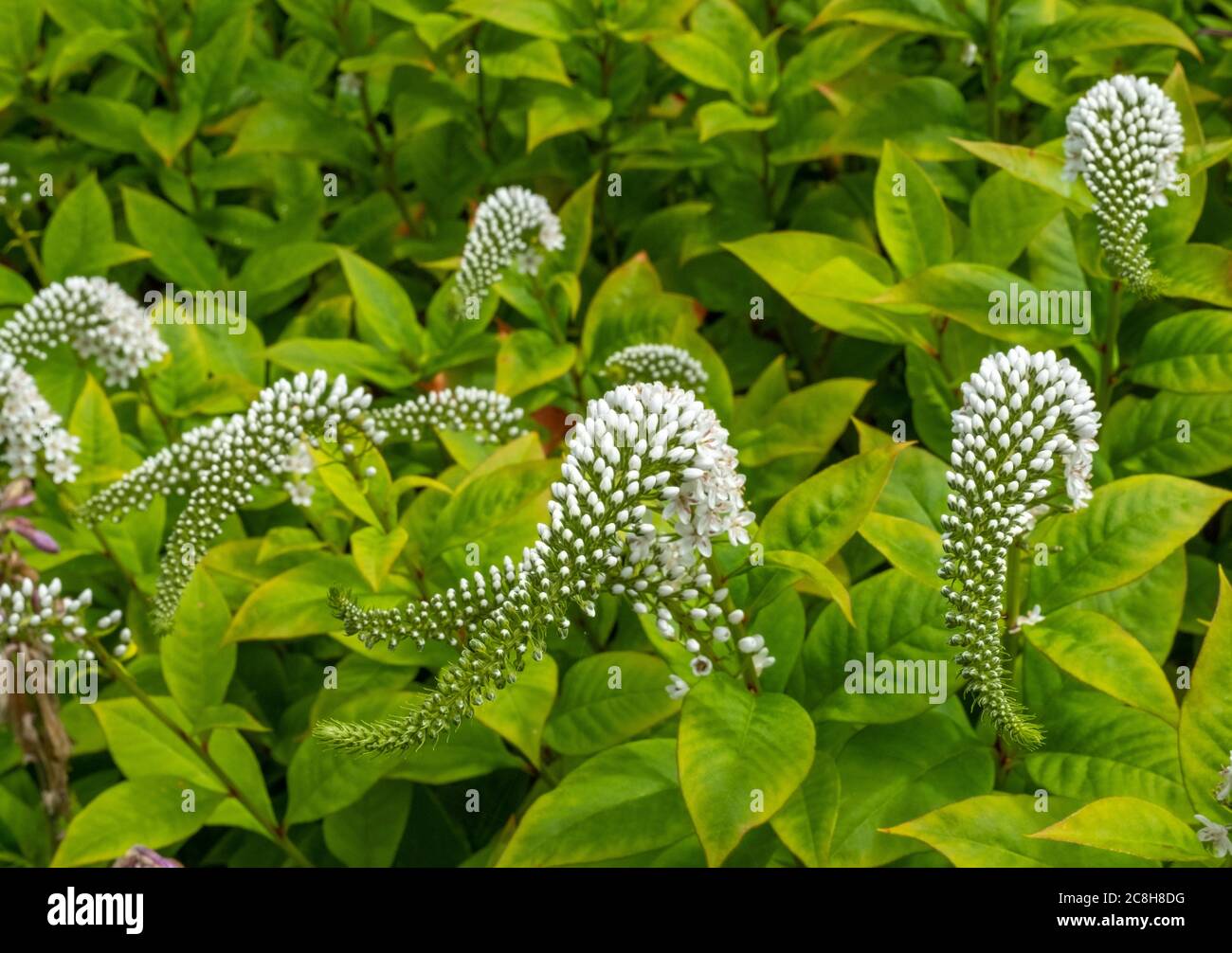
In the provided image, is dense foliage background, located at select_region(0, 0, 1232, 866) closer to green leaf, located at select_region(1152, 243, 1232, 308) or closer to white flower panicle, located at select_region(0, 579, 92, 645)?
green leaf, located at select_region(1152, 243, 1232, 308)

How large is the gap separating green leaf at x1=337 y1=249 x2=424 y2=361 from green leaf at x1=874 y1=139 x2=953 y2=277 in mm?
1071

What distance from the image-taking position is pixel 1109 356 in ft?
7.43

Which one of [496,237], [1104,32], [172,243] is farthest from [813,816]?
[172,243]

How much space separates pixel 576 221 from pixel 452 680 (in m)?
1.70

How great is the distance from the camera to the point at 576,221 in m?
2.89

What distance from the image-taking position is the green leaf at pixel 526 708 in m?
1.96

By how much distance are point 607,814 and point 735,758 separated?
29 centimetres

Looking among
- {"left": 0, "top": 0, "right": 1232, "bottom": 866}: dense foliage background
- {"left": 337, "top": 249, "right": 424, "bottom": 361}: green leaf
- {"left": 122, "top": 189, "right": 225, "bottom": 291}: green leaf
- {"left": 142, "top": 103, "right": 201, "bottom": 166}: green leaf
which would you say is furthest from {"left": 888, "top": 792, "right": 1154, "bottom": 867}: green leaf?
{"left": 142, "top": 103, "right": 201, "bottom": 166}: green leaf

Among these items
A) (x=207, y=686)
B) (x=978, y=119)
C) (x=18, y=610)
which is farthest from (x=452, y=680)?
(x=978, y=119)

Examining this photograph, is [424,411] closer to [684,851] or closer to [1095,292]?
[684,851]

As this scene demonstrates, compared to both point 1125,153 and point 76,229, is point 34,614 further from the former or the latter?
point 1125,153

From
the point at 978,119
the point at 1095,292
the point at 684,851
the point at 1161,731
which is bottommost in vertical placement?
the point at 684,851

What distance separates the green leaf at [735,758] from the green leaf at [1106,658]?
1.31 ft

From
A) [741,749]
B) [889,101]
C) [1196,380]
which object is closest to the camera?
[741,749]
